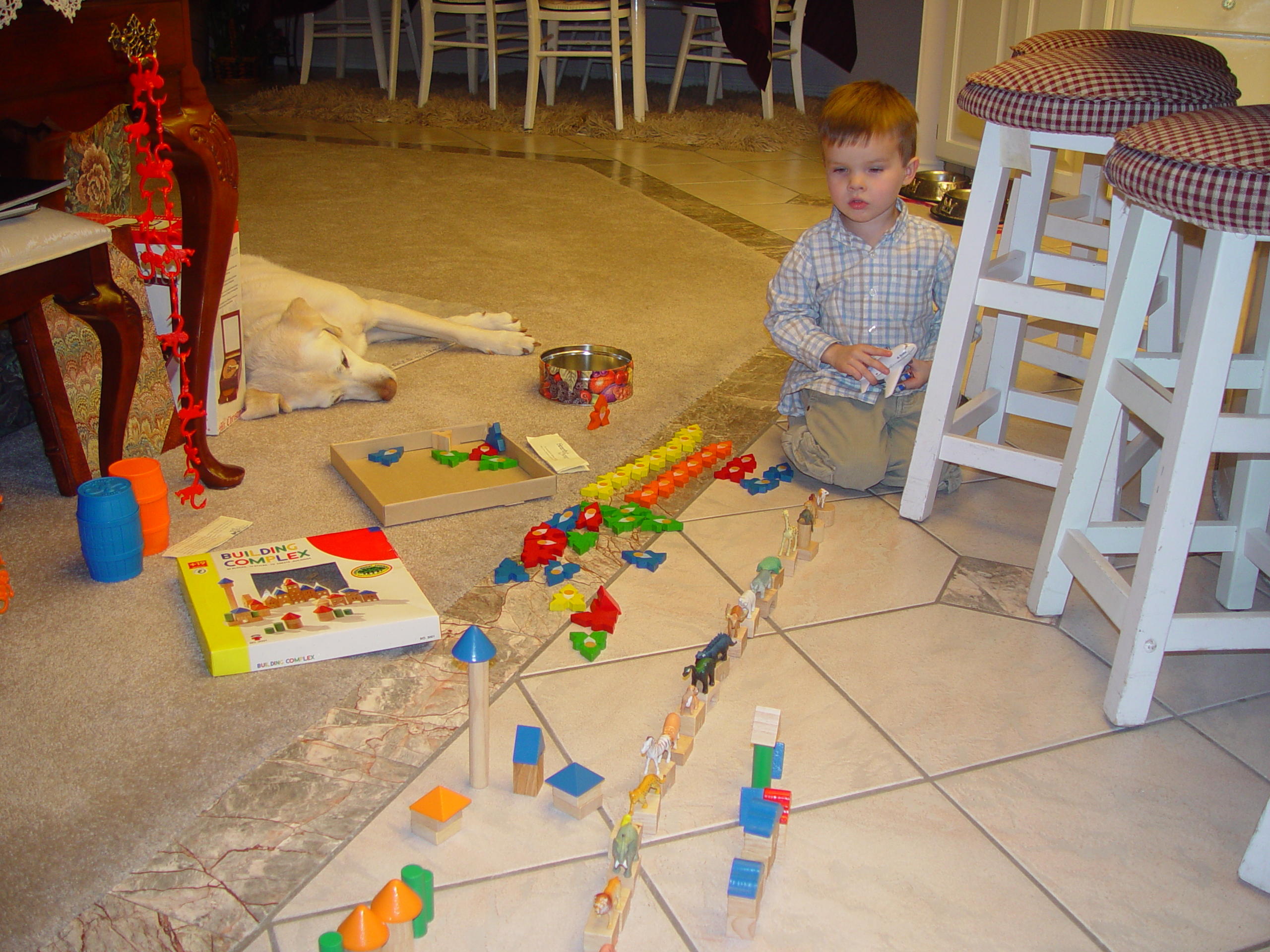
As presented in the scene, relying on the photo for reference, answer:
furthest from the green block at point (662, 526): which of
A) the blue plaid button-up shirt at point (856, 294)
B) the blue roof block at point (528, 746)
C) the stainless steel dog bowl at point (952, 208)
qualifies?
the stainless steel dog bowl at point (952, 208)

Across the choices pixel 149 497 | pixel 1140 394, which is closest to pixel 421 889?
pixel 149 497

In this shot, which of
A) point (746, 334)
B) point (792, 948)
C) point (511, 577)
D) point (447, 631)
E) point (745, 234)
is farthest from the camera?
point (745, 234)

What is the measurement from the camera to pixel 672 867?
3.64 ft

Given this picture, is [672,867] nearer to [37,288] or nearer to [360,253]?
[37,288]

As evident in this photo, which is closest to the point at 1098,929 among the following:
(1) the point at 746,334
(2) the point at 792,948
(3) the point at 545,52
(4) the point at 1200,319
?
(2) the point at 792,948

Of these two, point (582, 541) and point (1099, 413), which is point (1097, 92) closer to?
point (1099, 413)

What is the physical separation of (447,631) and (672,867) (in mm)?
534

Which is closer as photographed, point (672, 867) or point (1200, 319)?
point (672, 867)

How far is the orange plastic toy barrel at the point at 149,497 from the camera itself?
1663mm

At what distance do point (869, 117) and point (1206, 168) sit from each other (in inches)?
29.1

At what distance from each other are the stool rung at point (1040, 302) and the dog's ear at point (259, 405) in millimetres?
1402

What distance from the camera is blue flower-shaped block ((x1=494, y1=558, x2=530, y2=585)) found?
1.62 meters

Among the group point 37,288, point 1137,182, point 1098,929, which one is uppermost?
point 1137,182

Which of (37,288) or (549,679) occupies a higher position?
(37,288)
